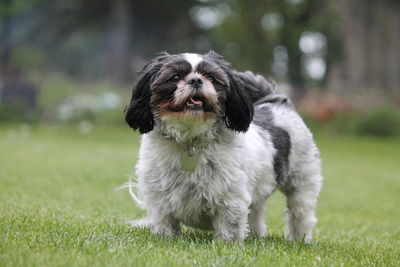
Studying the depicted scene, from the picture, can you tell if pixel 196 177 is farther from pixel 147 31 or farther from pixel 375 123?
pixel 147 31

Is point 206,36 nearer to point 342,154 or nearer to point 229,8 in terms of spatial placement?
point 229,8

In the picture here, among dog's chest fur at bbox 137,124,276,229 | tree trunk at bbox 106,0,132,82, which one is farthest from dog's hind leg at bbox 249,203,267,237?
tree trunk at bbox 106,0,132,82

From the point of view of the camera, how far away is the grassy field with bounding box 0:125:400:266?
427cm

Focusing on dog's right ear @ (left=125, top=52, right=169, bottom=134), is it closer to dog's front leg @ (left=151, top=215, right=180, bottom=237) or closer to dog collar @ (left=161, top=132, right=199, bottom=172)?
dog collar @ (left=161, top=132, right=199, bottom=172)

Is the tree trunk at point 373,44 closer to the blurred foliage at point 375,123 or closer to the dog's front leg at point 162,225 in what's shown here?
the blurred foliage at point 375,123

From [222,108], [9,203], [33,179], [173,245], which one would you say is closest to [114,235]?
[173,245]

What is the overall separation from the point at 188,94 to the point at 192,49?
4384 cm

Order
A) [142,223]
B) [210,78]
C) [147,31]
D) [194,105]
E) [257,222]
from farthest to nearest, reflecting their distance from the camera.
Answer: [147,31], [257,222], [142,223], [210,78], [194,105]

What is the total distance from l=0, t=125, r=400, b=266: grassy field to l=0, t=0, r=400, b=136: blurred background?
11.3m

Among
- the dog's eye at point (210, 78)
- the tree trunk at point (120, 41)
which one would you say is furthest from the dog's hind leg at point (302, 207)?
the tree trunk at point (120, 41)

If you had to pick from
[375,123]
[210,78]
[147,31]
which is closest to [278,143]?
[210,78]

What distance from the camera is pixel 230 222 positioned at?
5309 millimetres

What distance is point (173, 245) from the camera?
4.87m

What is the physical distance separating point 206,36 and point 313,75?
17773 mm
